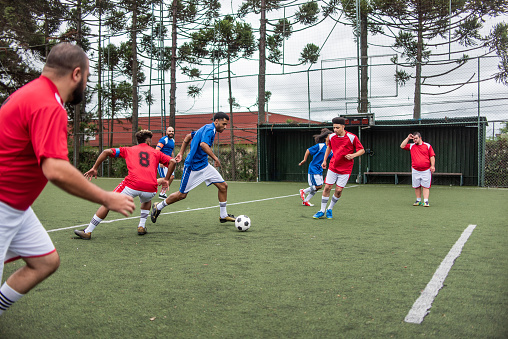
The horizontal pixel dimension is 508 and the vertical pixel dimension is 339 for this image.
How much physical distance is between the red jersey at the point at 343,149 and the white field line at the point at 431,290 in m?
3.20

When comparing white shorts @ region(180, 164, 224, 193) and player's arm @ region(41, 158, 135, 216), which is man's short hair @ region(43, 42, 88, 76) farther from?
white shorts @ region(180, 164, 224, 193)

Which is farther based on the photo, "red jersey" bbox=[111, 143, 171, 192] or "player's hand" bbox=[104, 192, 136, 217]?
"red jersey" bbox=[111, 143, 171, 192]

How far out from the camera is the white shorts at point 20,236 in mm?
2273

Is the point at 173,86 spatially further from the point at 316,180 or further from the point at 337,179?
the point at 337,179

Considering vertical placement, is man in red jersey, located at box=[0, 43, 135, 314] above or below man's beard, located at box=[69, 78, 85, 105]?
below

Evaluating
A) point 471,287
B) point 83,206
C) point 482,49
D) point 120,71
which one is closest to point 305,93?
point 482,49

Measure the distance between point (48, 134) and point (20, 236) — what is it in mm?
717

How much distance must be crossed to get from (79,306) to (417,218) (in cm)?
685

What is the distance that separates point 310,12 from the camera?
2366 centimetres

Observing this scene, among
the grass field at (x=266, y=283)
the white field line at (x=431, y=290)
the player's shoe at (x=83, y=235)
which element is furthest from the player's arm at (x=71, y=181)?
the player's shoe at (x=83, y=235)

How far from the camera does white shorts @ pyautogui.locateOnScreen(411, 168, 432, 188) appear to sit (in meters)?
11.3

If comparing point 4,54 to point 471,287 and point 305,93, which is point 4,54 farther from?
point 471,287

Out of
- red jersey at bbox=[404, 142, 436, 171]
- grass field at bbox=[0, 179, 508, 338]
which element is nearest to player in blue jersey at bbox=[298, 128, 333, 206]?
red jersey at bbox=[404, 142, 436, 171]

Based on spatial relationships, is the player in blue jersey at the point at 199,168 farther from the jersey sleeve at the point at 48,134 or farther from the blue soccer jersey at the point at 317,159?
the jersey sleeve at the point at 48,134
